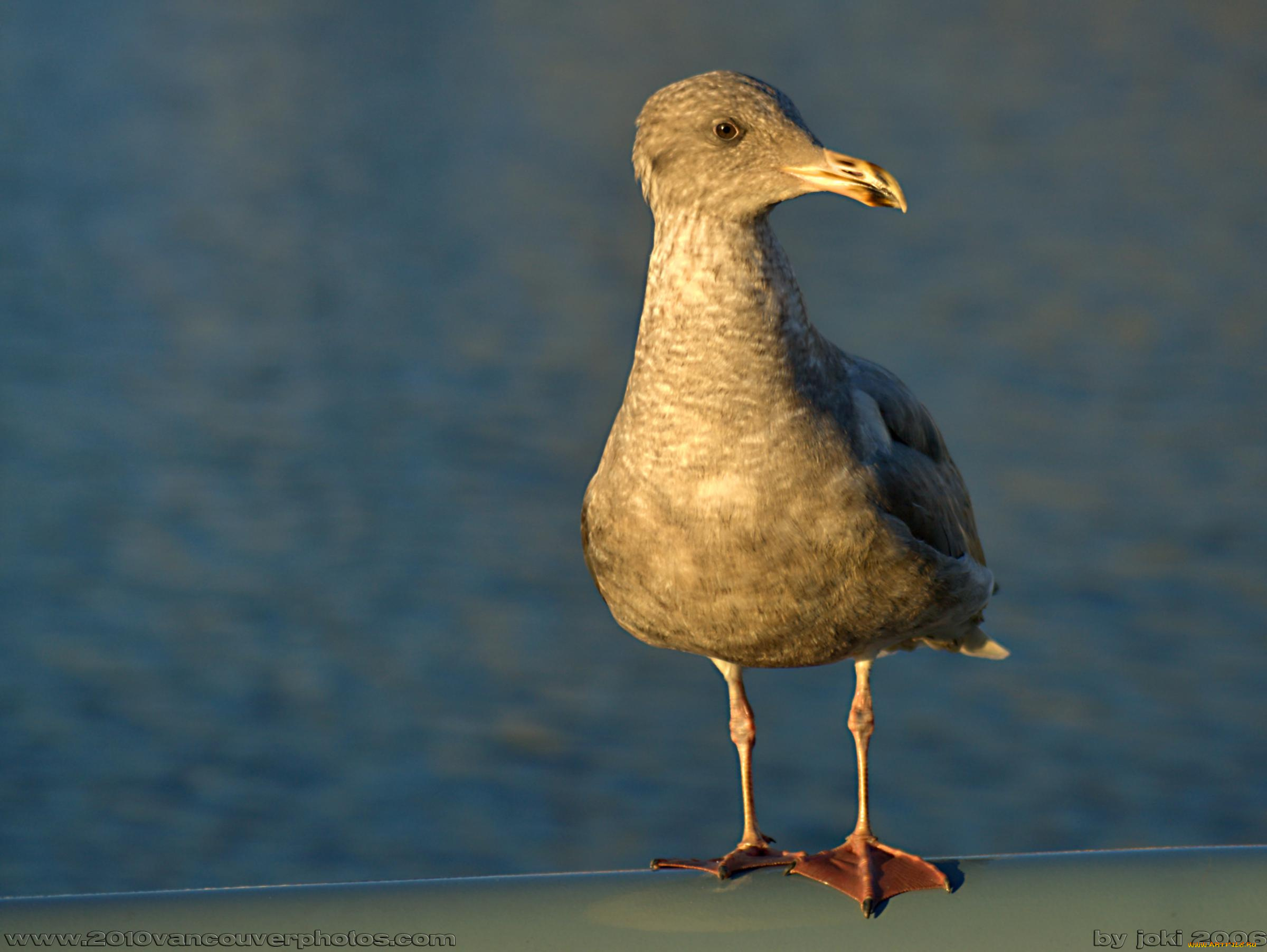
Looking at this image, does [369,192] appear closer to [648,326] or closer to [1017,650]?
[1017,650]

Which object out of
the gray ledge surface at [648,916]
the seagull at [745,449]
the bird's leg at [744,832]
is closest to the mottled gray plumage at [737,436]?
the seagull at [745,449]

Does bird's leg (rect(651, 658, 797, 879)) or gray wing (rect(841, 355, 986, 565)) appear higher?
gray wing (rect(841, 355, 986, 565))

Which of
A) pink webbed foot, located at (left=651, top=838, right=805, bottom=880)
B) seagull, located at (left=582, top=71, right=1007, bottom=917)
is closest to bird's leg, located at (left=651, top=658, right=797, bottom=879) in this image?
pink webbed foot, located at (left=651, top=838, right=805, bottom=880)

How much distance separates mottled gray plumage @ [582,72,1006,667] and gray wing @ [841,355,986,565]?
0.02 meters

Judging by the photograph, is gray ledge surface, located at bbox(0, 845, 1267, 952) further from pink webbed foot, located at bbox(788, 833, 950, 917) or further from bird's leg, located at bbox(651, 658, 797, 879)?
bird's leg, located at bbox(651, 658, 797, 879)

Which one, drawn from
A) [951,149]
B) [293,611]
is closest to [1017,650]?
[293,611]

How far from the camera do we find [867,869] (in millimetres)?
4914

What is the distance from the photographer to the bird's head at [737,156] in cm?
434

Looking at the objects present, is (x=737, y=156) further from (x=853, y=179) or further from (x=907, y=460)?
(x=907, y=460)

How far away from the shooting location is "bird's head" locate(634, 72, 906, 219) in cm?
434

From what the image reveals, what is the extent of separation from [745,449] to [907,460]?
2.86 ft

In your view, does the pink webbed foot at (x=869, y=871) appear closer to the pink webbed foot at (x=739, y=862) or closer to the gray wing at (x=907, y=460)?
the pink webbed foot at (x=739, y=862)

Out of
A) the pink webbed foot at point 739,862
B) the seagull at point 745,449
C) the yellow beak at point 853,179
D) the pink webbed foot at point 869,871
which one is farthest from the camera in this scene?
the pink webbed foot at point 739,862

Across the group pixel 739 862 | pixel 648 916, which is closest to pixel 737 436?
pixel 648 916
